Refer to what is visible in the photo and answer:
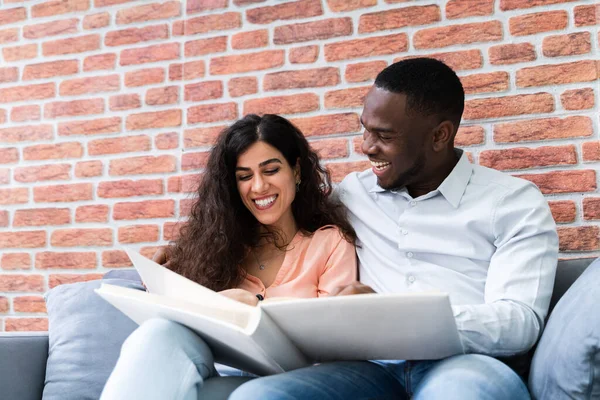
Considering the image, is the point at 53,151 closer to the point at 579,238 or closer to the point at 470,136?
the point at 470,136

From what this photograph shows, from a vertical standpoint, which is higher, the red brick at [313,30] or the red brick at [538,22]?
the red brick at [313,30]

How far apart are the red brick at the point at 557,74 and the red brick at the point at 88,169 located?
145cm

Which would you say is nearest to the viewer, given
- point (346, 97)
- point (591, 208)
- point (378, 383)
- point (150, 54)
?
point (378, 383)

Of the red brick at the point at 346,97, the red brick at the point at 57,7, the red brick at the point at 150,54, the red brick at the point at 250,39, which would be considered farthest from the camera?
the red brick at the point at 57,7

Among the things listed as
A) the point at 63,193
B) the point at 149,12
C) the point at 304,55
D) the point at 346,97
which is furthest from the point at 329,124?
the point at 63,193

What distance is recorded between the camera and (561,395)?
108cm

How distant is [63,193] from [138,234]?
343mm

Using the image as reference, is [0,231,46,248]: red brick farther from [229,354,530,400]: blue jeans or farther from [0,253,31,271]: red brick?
[229,354,530,400]: blue jeans

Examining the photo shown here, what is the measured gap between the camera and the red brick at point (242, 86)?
2143 mm

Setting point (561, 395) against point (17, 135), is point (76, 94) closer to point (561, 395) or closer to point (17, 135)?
point (17, 135)

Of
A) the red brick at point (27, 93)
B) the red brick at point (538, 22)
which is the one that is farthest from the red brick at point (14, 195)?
the red brick at point (538, 22)

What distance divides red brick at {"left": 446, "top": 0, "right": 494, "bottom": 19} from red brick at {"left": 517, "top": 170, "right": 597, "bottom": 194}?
20.4 inches

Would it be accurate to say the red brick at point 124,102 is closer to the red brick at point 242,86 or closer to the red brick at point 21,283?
the red brick at point 242,86

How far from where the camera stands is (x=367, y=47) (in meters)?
2.03
